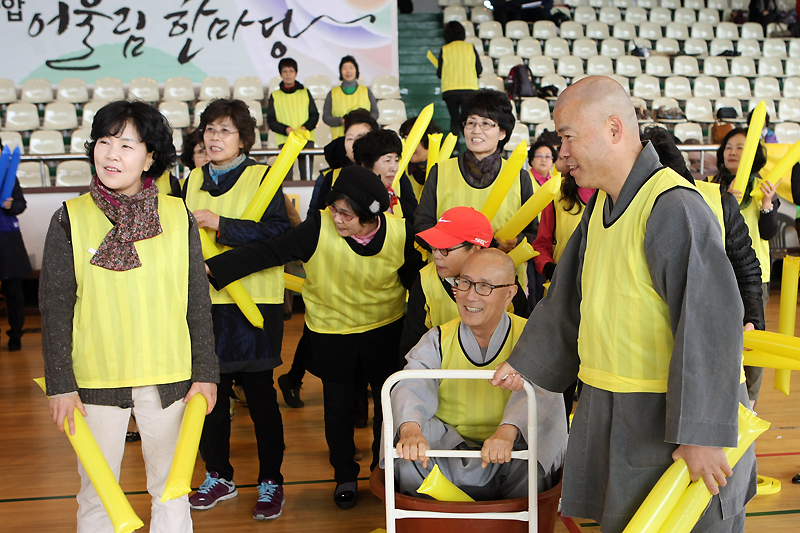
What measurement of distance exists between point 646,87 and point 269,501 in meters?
7.85

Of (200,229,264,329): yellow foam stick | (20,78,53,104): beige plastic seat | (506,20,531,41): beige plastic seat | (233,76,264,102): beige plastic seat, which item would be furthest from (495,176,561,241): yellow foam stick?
(506,20,531,41): beige plastic seat

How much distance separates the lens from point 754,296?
2.23 metres

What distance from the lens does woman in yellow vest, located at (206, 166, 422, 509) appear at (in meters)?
2.40

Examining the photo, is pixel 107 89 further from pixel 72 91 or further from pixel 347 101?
pixel 347 101

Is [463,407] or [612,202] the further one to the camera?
[463,407]

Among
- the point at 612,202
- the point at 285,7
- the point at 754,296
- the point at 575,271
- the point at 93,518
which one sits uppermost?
the point at 285,7

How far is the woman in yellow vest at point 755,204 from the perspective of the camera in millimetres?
2811

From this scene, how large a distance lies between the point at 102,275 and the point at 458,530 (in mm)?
1028

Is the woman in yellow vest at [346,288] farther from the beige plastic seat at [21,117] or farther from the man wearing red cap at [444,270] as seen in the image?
the beige plastic seat at [21,117]

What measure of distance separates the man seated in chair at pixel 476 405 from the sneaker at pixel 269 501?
0.79 m

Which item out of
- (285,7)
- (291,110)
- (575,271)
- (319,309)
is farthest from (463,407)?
(285,7)

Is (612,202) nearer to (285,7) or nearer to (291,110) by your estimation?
(291,110)

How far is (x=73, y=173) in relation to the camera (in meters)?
6.78

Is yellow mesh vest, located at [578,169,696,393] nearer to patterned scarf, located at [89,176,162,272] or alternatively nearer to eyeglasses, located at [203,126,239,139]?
patterned scarf, located at [89,176,162,272]
